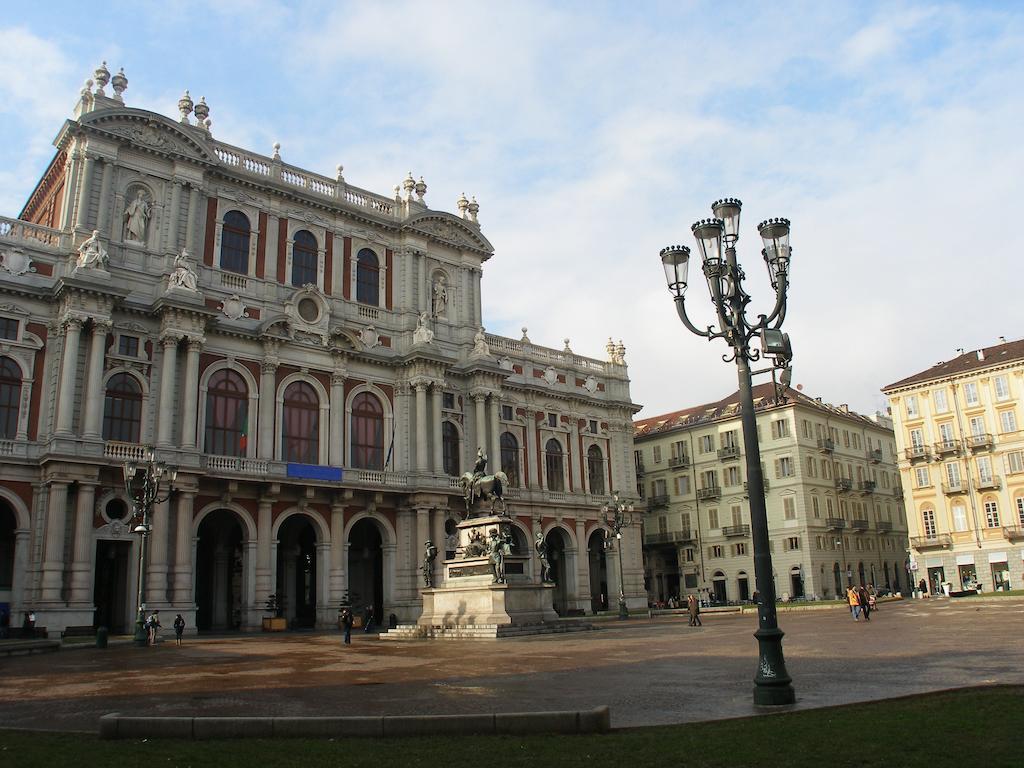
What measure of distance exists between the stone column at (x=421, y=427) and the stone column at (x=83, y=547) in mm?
16006

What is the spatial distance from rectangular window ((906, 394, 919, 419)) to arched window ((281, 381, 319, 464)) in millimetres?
42250

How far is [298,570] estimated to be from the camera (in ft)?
148

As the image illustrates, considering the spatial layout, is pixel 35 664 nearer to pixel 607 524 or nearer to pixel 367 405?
pixel 367 405

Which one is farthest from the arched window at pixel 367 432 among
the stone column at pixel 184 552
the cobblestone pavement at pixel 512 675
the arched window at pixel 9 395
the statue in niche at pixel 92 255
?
the cobblestone pavement at pixel 512 675

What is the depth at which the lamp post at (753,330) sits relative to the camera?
35.6ft

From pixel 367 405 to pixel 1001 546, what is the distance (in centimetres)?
4142

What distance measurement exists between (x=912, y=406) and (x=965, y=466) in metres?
5.60

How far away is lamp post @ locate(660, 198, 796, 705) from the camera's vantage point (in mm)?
A: 10859

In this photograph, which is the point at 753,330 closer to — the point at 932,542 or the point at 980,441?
the point at 980,441

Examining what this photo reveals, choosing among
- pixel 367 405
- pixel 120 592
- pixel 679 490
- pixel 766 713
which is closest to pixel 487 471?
pixel 367 405

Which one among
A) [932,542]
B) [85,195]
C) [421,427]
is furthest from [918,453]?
[85,195]

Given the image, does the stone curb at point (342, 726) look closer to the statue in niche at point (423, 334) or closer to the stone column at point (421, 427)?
the stone column at point (421, 427)

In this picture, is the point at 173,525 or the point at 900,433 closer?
the point at 173,525

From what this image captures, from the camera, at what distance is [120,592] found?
35875 mm
